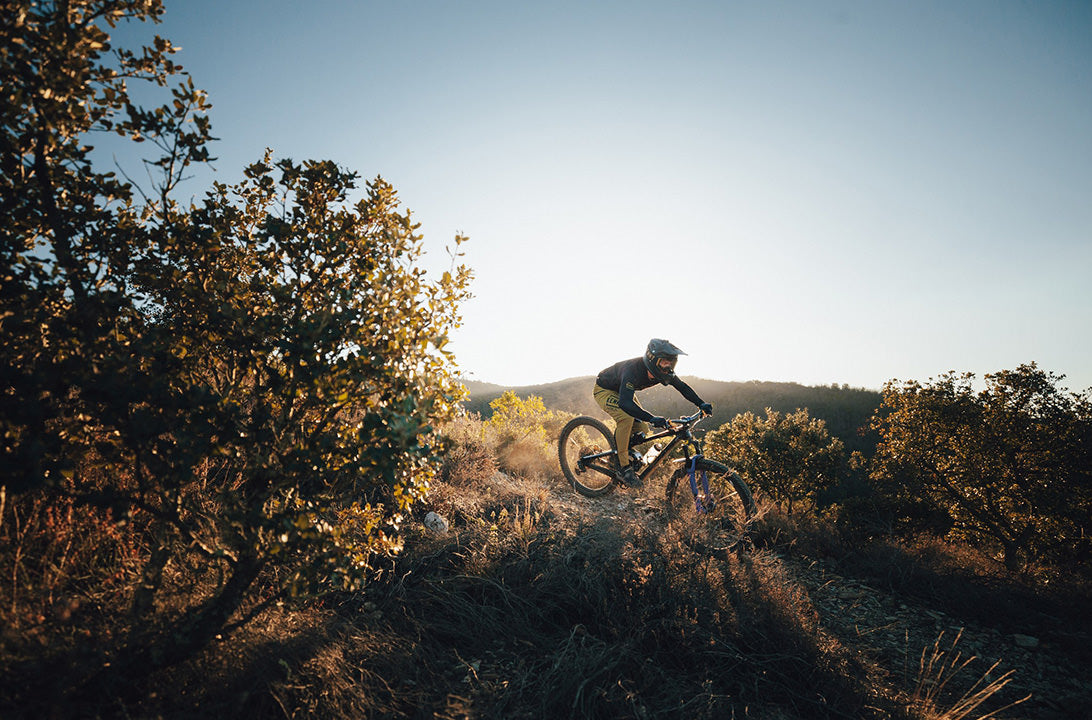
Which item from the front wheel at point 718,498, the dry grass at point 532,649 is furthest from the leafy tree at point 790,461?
the dry grass at point 532,649

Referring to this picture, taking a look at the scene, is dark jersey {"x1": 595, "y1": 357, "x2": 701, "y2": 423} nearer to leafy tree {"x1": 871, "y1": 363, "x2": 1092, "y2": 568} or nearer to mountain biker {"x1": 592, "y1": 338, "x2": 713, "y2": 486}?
mountain biker {"x1": 592, "y1": 338, "x2": 713, "y2": 486}

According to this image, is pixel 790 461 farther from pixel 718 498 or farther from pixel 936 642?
pixel 936 642

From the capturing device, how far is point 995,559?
7.26 m

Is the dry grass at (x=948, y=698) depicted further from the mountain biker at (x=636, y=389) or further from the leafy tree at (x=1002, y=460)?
the leafy tree at (x=1002, y=460)

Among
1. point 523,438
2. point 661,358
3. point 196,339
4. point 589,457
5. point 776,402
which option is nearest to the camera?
point 196,339

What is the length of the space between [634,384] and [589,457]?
65.3 inches

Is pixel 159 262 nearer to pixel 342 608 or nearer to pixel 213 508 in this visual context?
pixel 213 508

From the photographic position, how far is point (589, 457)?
7.40m

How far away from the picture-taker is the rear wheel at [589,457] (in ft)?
23.8

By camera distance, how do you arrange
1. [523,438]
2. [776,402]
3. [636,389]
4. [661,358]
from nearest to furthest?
[661,358]
[636,389]
[523,438]
[776,402]

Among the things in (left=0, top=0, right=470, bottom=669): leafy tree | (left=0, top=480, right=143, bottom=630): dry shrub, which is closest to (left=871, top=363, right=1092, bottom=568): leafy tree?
(left=0, top=0, right=470, bottom=669): leafy tree

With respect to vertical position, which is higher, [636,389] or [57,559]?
[636,389]

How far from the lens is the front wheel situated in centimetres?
525

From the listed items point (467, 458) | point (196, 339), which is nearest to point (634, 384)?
point (467, 458)
